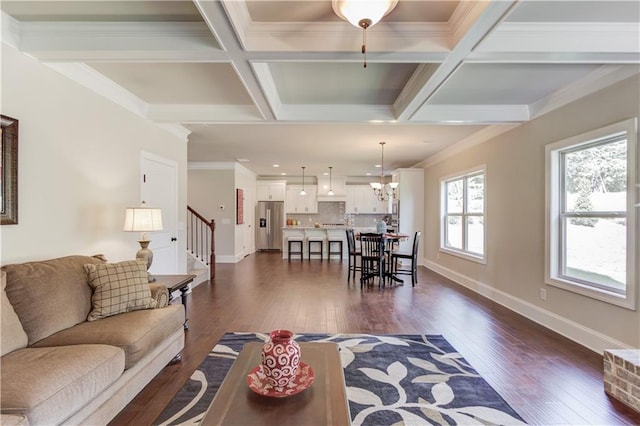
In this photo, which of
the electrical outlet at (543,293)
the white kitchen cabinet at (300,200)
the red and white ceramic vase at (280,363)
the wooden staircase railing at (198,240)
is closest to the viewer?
the red and white ceramic vase at (280,363)

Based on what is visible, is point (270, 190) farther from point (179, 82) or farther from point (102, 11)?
point (102, 11)

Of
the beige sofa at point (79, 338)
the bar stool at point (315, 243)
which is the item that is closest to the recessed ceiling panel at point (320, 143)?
the bar stool at point (315, 243)

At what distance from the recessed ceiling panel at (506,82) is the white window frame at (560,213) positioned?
60cm

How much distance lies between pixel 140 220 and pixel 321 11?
2549 mm

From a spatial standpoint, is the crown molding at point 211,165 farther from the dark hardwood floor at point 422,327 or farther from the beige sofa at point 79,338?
the beige sofa at point 79,338

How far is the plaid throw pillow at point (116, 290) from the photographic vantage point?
2.35m

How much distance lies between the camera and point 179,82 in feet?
10.8

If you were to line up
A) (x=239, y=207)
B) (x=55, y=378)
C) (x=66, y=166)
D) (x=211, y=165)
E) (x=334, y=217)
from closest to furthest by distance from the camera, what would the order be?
(x=55, y=378)
(x=66, y=166)
(x=211, y=165)
(x=239, y=207)
(x=334, y=217)

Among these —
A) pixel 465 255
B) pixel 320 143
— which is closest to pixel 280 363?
pixel 320 143

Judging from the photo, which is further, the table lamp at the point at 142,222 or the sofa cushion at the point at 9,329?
the table lamp at the point at 142,222

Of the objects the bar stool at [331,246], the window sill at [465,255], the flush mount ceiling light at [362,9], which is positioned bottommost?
the bar stool at [331,246]

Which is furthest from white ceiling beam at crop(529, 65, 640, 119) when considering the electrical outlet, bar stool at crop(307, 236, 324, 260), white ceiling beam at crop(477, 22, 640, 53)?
bar stool at crop(307, 236, 324, 260)

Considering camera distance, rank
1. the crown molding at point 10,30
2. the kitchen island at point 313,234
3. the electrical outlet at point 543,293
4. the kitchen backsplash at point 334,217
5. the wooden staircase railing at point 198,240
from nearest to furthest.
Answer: the crown molding at point 10,30 < the electrical outlet at point 543,293 < the wooden staircase railing at point 198,240 < the kitchen island at point 313,234 < the kitchen backsplash at point 334,217

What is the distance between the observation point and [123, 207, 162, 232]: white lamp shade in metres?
3.15
